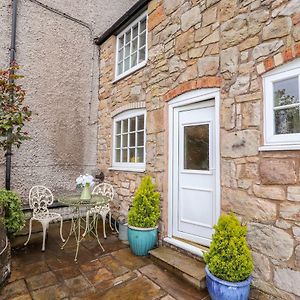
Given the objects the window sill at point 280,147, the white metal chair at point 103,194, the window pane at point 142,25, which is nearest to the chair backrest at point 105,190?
the white metal chair at point 103,194

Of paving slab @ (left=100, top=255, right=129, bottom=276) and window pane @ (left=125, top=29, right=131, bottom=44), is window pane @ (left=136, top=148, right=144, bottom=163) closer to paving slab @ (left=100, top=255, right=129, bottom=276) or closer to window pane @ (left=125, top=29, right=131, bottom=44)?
paving slab @ (left=100, top=255, right=129, bottom=276)

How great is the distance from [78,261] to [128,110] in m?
3.02

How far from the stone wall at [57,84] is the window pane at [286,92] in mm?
4461

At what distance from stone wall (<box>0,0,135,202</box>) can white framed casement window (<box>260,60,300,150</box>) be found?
14.4 feet

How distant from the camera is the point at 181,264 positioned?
2967 mm

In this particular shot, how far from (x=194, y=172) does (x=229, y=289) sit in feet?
5.21

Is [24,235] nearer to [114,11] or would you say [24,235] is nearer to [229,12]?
[229,12]

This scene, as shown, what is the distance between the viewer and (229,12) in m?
2.87

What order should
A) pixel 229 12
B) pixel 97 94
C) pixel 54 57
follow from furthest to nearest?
1. pixel 97 94
2. pixel 54 57
3. pixel 229 12

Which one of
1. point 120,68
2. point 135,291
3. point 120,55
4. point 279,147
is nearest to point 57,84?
point 120,68

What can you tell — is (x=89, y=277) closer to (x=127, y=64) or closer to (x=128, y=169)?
(x=128, y=169)

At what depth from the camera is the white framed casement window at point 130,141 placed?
14.8ft

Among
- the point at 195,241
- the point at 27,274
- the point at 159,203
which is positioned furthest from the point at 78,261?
the point at 195,241

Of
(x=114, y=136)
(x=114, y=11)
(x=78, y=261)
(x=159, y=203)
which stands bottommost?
(x=78, y=261)
